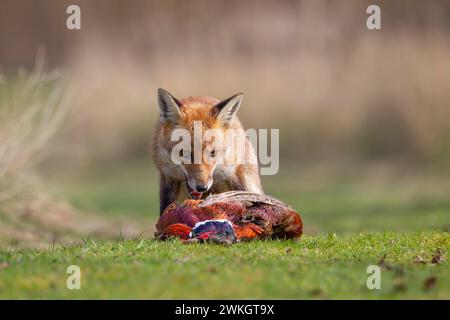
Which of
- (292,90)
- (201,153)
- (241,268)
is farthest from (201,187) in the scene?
(292,90)

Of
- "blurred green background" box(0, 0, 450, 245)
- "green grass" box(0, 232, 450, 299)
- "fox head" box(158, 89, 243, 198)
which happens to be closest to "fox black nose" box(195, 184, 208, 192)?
"fox head" box(158, 89, 243, 198)

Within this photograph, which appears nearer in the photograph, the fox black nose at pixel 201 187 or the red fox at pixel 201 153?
the fox black nose at pixel 201 187

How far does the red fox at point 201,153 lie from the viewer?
367 inches

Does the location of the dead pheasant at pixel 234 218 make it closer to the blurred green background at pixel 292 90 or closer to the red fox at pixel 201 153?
the red fox at pixel 201 153

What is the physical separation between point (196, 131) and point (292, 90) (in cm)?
1299

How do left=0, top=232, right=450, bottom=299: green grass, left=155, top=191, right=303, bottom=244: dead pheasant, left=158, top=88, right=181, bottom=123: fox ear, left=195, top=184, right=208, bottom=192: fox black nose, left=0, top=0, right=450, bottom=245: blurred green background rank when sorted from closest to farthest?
left=0, top=232, right=450, bottom=299: green grass, left=155, top=191, right=303, bottom=244: dead pheasant, left=195, top=184, right=208, bottom=192: fox black nose, left=158, top=88, right=181, bottom=123: fox ear, left=0, top=0, right=450, bottom=245: blurred green background

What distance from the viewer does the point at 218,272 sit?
7273mm

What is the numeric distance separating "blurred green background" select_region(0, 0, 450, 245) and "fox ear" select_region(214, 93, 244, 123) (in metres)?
9.55

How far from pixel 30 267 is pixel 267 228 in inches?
102

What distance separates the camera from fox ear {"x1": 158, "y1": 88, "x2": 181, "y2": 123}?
31.8 ft

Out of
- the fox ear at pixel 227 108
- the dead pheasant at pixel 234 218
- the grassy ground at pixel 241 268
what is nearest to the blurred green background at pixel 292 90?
→ the fox ear at pixel 227 108

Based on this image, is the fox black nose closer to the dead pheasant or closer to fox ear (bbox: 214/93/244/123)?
the dead pheasant

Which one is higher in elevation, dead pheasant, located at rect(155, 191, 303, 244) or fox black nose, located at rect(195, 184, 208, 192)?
fox black nose, located at rect(195, 184, 208, 192)

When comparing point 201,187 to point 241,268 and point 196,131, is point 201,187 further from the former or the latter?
point 241,268
